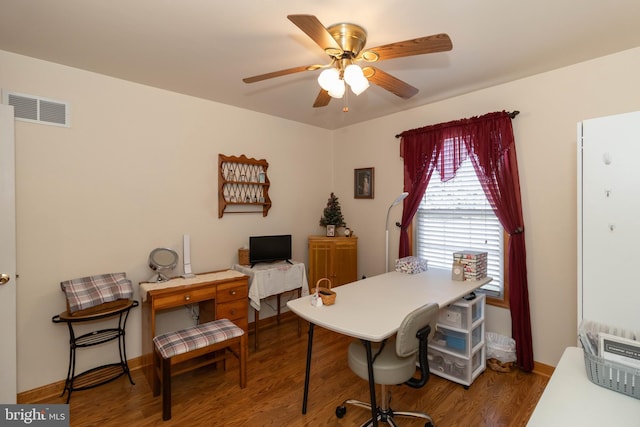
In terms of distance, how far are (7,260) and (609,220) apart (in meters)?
3.71

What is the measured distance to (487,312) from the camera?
9.64ft

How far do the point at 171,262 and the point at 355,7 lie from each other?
2489mm

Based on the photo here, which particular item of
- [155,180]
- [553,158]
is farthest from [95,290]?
[553,158]

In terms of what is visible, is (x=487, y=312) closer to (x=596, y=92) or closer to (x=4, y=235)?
(x=596, y=92)

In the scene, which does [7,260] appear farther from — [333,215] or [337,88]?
[333,215]

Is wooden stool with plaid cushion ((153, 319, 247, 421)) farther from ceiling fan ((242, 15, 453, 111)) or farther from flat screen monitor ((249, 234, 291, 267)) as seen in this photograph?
ceiling fan ((242, 15, 453, 111))

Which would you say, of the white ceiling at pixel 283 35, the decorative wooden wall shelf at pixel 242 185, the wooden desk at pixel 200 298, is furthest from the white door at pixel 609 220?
the decorative wooden wall shelf at pixel 242 185

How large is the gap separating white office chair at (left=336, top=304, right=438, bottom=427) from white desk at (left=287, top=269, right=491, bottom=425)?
0.27 feet

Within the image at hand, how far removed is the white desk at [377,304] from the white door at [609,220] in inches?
30.0

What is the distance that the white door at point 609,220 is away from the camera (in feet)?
5.22

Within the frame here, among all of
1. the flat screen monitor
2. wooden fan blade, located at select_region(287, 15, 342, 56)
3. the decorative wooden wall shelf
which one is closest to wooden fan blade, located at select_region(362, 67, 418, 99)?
wooden fan blade, located at select_region(287, 15, 342, 56)

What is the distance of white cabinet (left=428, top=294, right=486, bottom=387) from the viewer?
7.93 feet

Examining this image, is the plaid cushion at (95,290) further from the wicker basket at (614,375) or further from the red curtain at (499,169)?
the red curtain at (499,169)

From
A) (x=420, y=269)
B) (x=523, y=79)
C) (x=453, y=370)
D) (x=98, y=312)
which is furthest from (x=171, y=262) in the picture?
(x=523, y=79)
